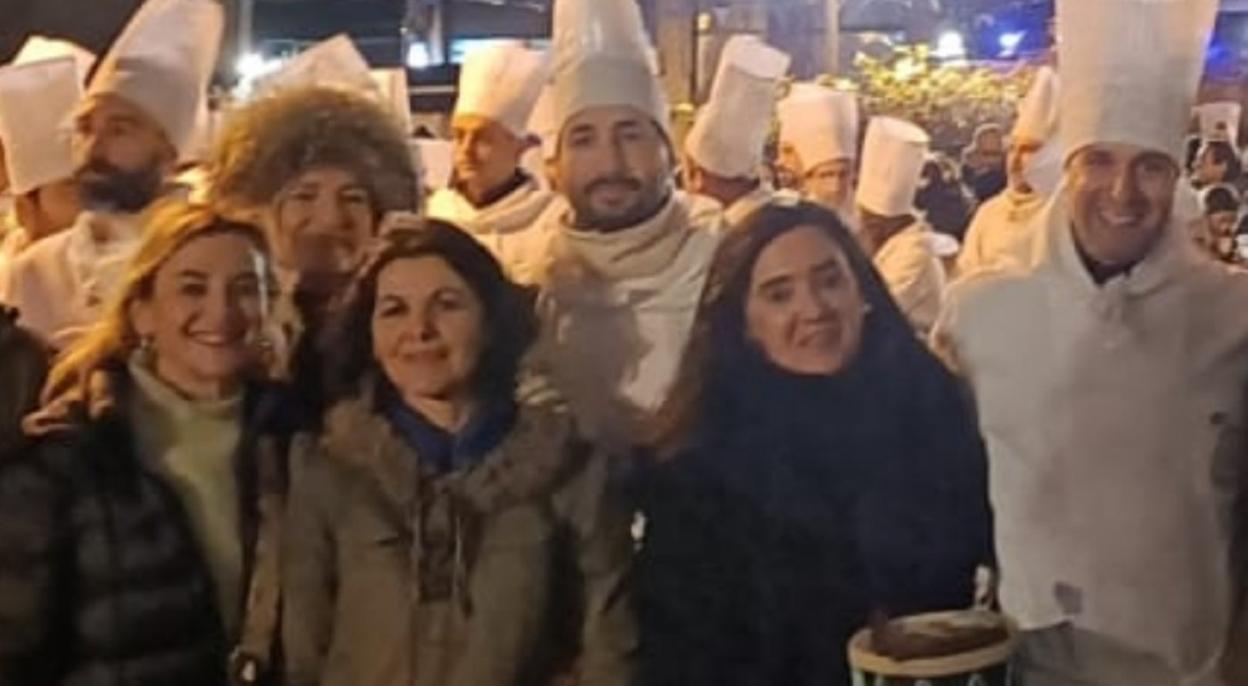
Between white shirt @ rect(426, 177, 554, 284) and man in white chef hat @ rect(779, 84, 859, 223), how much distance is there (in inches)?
56.1

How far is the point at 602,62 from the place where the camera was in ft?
14.1

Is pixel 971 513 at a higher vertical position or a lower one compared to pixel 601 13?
lower

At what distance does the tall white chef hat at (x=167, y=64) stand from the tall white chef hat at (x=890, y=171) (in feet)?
7.63

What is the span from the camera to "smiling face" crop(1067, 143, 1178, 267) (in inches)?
135

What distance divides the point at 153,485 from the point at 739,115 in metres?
2.93

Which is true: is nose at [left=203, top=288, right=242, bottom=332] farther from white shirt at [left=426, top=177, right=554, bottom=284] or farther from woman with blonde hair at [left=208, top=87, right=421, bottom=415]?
white shirt at [left=426, top=177, right=554, bottom=284]

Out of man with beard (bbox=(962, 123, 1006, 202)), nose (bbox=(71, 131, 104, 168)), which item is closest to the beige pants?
nose (bbox=(71, 131, 104, 168))

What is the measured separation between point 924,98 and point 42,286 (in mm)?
6374

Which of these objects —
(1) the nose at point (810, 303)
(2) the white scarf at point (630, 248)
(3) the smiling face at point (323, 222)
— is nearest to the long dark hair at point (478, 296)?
(1) the nose at point (810, 303)

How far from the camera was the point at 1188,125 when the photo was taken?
144 inches

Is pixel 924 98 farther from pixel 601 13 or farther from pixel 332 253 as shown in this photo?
pixel 332 253

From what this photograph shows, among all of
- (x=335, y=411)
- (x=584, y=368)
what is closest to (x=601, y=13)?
(x=584, y=368)

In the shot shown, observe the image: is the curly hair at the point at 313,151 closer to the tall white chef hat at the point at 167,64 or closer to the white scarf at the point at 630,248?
the white scarf at the point at 630,248

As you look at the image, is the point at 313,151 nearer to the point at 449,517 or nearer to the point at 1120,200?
the point at 449,517
